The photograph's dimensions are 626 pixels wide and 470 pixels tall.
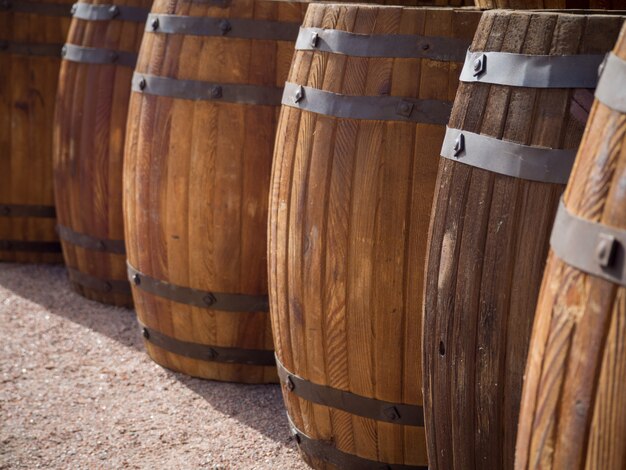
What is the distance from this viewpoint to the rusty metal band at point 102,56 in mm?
5062

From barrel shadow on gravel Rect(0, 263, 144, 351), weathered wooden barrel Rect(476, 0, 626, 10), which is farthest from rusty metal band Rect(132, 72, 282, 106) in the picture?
barrel shadow on gravel Rect(0, 263, 144, 351)

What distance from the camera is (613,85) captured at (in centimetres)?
171

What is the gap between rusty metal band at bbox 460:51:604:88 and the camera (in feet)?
7.09

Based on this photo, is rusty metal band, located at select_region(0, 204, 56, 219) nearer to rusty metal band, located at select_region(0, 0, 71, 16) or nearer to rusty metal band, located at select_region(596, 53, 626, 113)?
rusty metal band, located at select_region(0, 0, 71, 16)

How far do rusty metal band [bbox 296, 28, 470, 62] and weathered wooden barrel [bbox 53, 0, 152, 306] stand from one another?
88.7 inches

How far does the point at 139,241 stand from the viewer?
4.27m

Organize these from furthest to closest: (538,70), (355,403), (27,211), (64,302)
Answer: (27,211) < (64,302) < (355,403) < (538,70)

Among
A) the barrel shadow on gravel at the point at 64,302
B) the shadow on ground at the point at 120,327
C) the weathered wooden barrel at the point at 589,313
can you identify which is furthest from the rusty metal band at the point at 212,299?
the weathered wooden barrel at the point at 589,313

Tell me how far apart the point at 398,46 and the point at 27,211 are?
12.2 ft

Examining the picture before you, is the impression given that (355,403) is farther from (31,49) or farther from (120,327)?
(31,49)

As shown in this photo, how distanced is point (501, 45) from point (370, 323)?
1.02m

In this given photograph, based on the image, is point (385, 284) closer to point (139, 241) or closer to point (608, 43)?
point (608, 43)

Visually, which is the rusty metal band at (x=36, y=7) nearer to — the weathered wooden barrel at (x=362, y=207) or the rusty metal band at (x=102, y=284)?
the rusty metal band at (x=102, y=284)

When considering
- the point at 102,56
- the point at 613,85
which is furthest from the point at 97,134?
the point at 613,85
